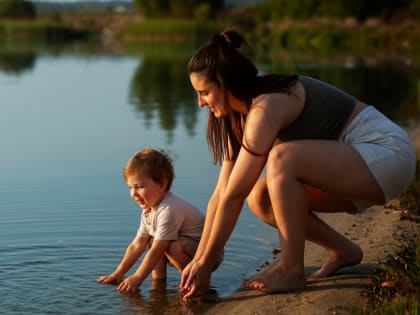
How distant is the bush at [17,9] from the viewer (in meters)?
72.9

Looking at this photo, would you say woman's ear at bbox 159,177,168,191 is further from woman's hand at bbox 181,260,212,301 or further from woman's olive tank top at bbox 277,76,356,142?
woman's olive tank top at bbox 277,76,356,142

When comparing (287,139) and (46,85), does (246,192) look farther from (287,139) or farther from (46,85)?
(46,85)

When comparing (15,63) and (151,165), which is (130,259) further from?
(15,63)

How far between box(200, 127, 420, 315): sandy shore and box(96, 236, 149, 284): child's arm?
0.54 meters

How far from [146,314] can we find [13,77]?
57.7 ft

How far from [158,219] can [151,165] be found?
266 mm

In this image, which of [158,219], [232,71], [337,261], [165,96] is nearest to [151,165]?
[158,219]

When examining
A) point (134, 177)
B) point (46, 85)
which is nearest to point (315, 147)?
point (134, 177)

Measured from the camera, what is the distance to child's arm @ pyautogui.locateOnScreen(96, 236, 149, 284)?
4.93 meters

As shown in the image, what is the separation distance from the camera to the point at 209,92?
14.2 feet

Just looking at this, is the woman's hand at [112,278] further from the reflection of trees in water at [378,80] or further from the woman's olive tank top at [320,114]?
the reflection of trees in water at [378,80]

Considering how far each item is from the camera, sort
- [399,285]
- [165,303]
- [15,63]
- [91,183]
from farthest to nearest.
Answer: [15,63], [91,183], [165,303], [399,285]

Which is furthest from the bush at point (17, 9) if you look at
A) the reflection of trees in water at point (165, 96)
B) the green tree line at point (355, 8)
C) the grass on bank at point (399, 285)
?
the grass on bank at point (399, 285)

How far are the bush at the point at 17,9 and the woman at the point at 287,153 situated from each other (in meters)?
70.3
